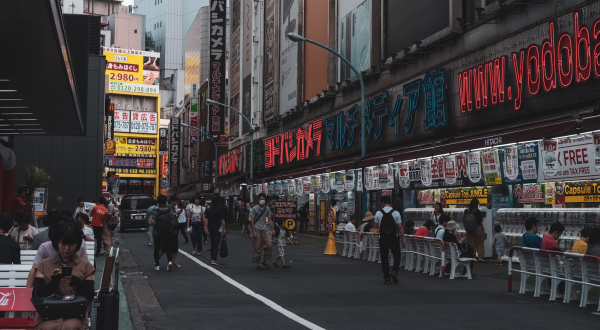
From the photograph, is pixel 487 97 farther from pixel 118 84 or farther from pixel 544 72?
pixel 118 84

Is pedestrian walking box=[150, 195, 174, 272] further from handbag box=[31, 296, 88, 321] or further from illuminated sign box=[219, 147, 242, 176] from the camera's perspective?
illuminated sign box=[219, 147, 242, 176]

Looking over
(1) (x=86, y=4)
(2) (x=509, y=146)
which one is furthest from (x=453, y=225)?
(1) (x=86, y=4)

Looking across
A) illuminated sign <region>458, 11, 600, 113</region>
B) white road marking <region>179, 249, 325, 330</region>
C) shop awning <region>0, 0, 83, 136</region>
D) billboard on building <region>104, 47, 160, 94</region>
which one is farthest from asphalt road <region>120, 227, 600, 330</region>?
billboard on building <region>104, 47, 160, 94</region>

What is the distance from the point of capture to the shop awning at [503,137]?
13.8m

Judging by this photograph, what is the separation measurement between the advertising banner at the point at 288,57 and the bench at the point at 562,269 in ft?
97.7

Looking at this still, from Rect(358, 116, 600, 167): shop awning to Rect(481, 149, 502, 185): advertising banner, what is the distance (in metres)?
0.51

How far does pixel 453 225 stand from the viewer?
1866 cm

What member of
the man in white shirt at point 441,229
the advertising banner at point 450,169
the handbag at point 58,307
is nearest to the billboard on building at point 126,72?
the advertising banner at point 450,169

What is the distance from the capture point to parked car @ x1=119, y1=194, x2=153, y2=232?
37562 mm

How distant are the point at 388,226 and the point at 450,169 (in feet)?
17.9

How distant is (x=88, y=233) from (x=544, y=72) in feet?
38.9

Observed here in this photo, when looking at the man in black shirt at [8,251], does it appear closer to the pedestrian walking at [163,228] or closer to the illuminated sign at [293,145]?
the pedestrian walking at [163,228]

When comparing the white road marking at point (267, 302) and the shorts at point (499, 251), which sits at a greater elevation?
the shorts at point (499, 251)

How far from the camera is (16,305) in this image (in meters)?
6.62
